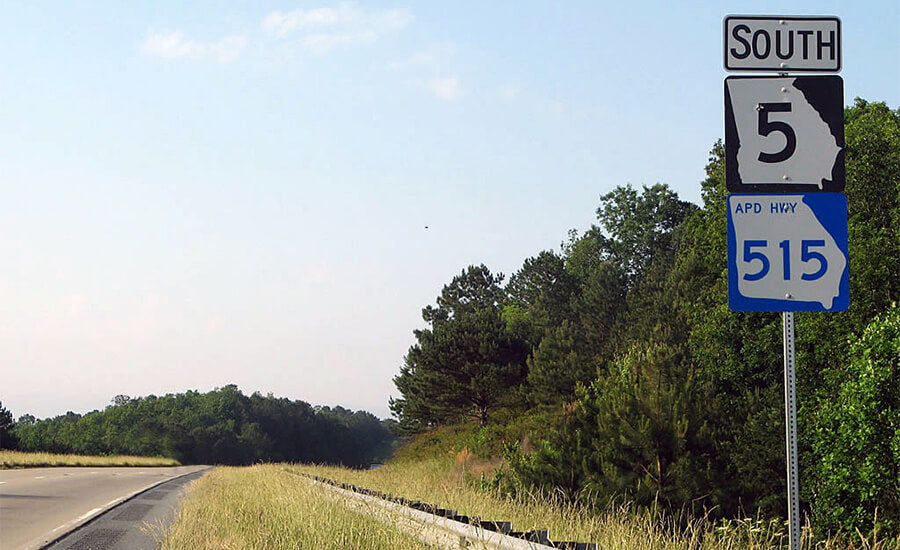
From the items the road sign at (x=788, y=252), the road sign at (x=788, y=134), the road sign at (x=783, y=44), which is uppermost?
the road sign at (x=783, y=44)

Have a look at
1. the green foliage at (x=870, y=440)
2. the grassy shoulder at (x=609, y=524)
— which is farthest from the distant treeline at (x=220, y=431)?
the grassy shoulder at (x=609, y=524)

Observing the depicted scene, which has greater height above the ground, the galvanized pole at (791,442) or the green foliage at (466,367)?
the green foliage at (466,367)

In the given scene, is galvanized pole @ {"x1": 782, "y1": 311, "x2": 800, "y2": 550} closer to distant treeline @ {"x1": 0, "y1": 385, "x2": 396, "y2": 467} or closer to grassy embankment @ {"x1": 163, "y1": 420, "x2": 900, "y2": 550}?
grassy embankment @ {"x1": 163, "y1": 420, "x2": 900, "y2": 550}

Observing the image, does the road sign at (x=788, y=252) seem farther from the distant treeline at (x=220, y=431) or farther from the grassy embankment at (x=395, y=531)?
the distant treeline at (x=220, y=431)

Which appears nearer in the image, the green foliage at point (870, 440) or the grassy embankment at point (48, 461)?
the green foliage at point (870, 440)

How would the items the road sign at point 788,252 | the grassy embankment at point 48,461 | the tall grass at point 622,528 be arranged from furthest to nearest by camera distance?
the grassy embankment at point 48,461, the tall grass at point 622,528, the road sign at point 788,252

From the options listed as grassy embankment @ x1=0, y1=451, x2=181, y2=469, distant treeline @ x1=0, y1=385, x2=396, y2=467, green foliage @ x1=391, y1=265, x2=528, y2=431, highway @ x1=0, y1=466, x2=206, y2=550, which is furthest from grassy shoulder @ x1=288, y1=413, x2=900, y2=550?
distant treeline @ x1=0, y1=385, x2=396, y2=467

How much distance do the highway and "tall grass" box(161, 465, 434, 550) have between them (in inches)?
74.9

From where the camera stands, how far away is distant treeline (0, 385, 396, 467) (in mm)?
118375

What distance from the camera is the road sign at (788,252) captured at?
19.4 ft

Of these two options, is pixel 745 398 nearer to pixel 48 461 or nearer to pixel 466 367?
pixel 466 367

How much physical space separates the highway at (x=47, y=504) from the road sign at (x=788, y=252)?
9756mm

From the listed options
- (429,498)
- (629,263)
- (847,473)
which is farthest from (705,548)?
(629,263)

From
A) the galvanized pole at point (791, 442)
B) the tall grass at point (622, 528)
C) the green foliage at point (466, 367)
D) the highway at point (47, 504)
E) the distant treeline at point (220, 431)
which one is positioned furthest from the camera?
the distant treeline at point (220, 431)
